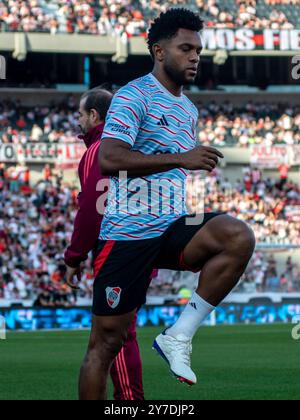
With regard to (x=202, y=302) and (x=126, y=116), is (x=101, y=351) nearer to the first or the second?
(x=202, y=302)

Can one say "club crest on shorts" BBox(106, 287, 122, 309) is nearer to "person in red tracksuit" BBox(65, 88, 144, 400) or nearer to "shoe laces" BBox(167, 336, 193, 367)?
"shoe laces" BBox(167, 336, 193, 367)

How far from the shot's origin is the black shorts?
21.0 feet

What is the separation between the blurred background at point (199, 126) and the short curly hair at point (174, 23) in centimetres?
2193

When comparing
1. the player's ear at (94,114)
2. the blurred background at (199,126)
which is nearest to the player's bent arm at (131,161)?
the player's ear at (94,114)

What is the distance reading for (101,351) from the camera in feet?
21.5

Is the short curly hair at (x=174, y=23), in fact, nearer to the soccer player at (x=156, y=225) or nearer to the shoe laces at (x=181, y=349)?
the soccer player at (x=156, y=225)

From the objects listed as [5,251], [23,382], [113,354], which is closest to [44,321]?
[5,251]

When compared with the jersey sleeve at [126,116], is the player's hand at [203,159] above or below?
below

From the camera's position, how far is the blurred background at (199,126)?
99.4 feet

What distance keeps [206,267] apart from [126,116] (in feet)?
3.37

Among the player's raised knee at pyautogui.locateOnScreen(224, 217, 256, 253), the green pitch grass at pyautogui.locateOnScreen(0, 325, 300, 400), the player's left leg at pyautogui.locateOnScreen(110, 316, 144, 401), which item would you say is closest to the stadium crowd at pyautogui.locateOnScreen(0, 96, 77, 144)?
the green pitch grass at pyautogui.locateOnScreen(0, 325, 300, 400)

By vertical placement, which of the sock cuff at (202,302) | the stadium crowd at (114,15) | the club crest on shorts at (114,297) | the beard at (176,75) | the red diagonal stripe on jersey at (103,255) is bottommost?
the sock cuff at (202,302)

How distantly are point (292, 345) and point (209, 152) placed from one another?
12.6 meters

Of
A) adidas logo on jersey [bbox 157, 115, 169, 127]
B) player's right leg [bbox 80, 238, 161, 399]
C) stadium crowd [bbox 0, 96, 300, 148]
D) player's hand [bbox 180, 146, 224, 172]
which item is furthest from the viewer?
stadium crowd [bbox 0, 96, 300, 148]
